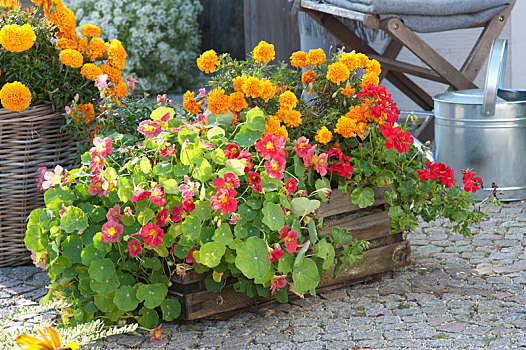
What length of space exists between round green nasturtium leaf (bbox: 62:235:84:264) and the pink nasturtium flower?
11 centimetres

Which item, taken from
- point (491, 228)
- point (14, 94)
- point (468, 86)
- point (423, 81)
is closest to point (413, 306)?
point (491, 228)

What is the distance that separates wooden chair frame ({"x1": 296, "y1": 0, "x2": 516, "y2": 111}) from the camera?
3314 mm

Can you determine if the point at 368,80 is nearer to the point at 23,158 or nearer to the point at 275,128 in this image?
the point at 275,128

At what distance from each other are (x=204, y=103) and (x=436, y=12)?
5.20 feet

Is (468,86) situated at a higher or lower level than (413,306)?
higher

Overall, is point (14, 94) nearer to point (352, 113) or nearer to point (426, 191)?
point (352, 113)

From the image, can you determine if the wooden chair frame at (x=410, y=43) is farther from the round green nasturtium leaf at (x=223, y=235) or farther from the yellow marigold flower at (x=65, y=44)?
the round green nasturtium leaf at (x=223, y=235)

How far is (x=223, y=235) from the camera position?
1826 mm

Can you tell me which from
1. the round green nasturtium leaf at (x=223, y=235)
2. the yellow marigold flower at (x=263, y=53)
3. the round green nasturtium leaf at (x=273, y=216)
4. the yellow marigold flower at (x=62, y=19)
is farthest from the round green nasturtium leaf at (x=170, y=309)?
the yellow marigold flower at (x=62, y=19)

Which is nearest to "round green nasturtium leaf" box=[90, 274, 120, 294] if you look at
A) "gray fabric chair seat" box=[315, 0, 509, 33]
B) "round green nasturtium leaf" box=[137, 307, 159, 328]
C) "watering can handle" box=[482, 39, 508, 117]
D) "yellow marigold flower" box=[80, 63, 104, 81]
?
"round green nasturtium leaf" box=[137, 307, 159, 328]

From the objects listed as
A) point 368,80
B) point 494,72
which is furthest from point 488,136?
point 368,80

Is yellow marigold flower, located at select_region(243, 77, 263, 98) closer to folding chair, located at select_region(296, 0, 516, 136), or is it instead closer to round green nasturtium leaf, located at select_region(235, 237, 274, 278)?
round green nasturtium leaf, located at select_region(235, 237, 274, 278)

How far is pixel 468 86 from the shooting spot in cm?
348

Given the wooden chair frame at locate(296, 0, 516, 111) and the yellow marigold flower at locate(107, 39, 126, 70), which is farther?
the wooden chair frame at locate(296, 0, 516, 111)
